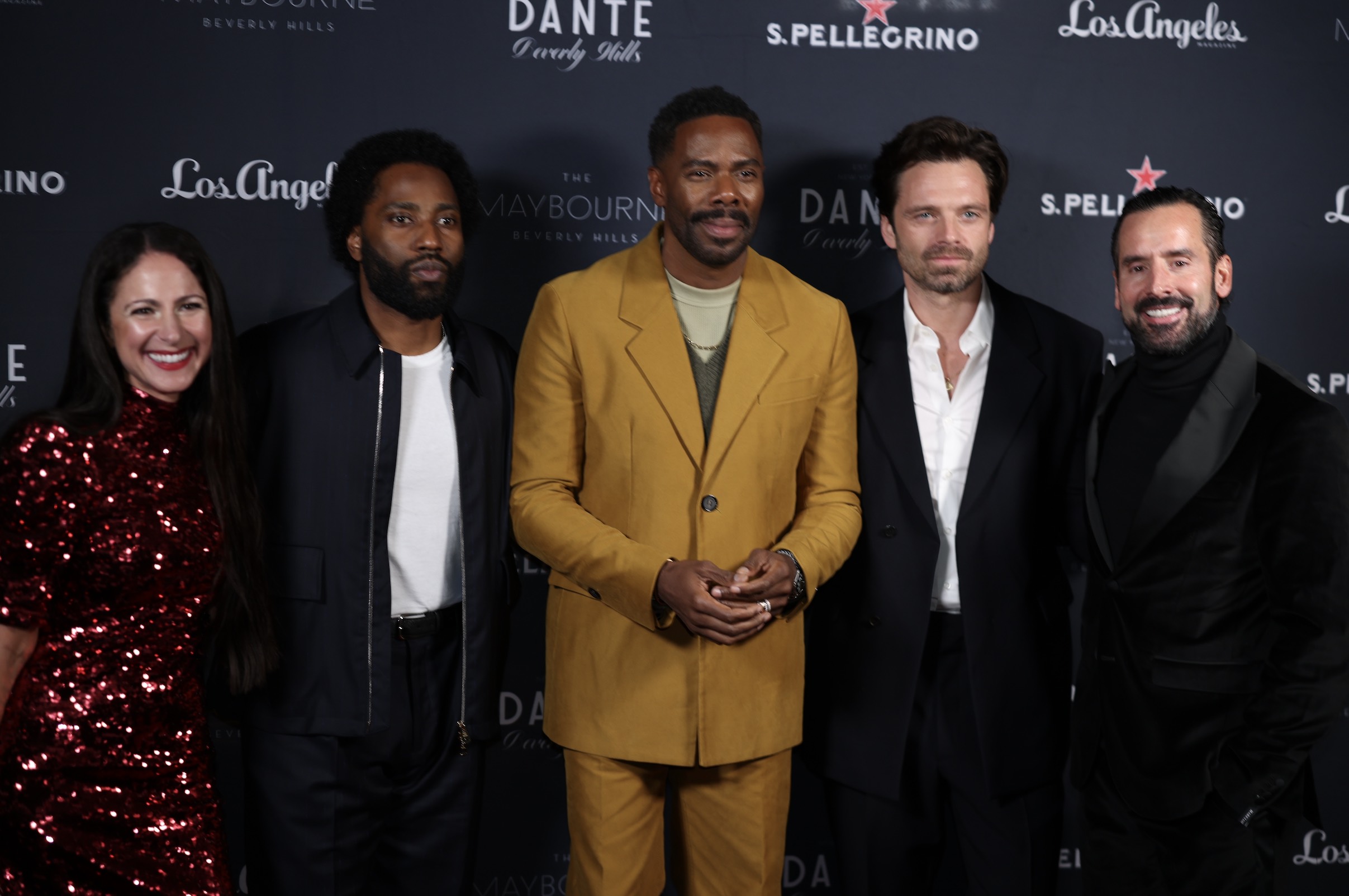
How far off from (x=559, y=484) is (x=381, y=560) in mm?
475

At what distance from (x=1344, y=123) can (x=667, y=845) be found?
128 inches

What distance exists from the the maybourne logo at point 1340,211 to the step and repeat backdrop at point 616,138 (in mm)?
13

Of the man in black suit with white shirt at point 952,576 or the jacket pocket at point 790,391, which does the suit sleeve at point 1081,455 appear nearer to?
the man in black suit with white shirt at point 952,576

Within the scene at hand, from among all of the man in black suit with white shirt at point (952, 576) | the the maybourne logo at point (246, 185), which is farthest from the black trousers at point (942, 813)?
the the maybourne logo at point (246, 185)

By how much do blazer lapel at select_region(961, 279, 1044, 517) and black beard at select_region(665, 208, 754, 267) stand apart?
0.71m

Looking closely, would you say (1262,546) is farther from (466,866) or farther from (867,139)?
(466,866)

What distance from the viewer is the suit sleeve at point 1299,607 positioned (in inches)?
84.7

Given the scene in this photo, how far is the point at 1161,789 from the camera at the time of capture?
91.8 inches

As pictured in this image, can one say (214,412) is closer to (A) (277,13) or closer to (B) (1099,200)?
(A) (277,13)

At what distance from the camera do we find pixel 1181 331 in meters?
2.43

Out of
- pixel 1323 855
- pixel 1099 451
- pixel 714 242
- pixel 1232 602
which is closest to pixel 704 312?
pixel 714 242

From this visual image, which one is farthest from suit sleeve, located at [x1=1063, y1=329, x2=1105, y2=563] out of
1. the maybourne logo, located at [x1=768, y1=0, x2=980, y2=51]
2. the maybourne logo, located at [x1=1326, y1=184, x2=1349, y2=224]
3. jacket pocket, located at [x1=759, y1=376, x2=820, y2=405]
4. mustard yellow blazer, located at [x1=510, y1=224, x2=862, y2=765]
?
the maybourne logo, located at [x1=1326, y1=184, x2=1349, y2=224]

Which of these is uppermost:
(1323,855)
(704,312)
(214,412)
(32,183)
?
(32,183)

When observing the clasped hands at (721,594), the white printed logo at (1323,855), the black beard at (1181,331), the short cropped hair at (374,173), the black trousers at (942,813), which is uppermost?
the short cropped hair at (374,173)
